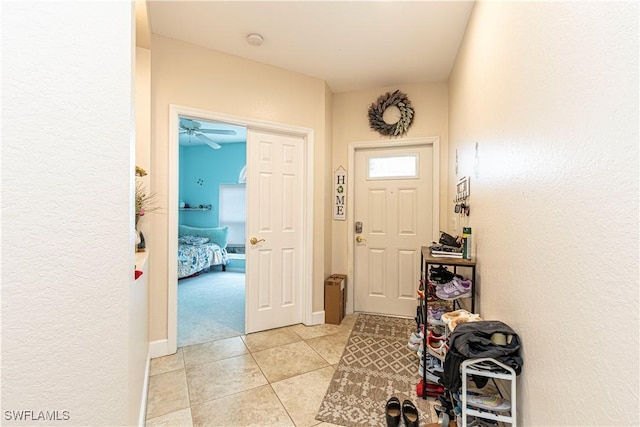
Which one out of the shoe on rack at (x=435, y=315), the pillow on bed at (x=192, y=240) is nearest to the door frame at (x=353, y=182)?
the shoe on rack at (x=435, y=315)

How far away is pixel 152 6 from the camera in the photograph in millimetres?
2010

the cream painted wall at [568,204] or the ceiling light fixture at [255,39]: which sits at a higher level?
the ceiling light fixture at [255,39]

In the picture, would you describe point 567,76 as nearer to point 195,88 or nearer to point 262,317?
point 195,88

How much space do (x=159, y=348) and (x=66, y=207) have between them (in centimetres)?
191

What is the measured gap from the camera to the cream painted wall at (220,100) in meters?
2.32

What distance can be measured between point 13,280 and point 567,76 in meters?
1.75

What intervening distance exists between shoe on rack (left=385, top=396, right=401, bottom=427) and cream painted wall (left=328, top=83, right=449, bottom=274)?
1.78 meters

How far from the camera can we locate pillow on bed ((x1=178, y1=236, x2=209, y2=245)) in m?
5.50

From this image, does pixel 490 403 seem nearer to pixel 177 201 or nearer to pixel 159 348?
pixel 159 348

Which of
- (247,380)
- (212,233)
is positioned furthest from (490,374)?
(212,233)

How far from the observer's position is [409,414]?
158cm

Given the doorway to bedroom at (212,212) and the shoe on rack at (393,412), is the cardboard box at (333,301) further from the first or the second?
the doorway to bedroom at (212,212)

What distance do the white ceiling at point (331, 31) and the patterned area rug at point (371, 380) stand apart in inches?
104

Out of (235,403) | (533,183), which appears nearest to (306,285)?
(235,403)
